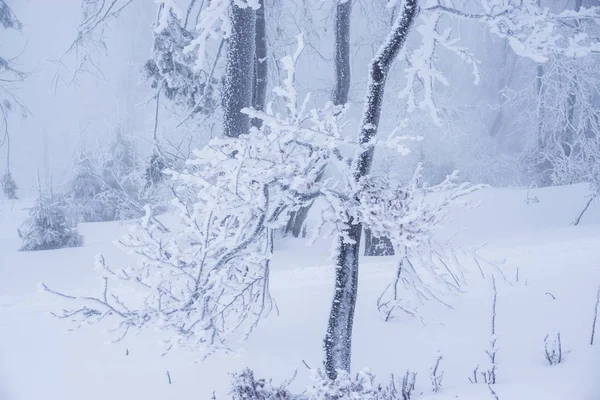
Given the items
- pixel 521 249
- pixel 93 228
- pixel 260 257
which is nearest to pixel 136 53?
pixel 93 228

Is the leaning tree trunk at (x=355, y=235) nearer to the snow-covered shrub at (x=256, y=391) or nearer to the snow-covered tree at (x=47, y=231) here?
the snow-covered shrub at (x=256, y=391)

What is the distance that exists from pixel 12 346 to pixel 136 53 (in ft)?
111

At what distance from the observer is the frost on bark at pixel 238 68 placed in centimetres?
503

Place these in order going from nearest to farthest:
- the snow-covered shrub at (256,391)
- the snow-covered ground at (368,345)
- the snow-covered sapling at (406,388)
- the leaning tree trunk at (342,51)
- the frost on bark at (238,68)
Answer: the snow-covered shrub at (256,391)
the snow-covered sapling at (406,388)
the snow-covered ground at (368,345)
the frost on bark at (238,68)
the leaning tree trunk at (342,51)

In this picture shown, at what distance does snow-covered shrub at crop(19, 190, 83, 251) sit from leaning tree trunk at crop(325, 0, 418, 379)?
9.78 meters

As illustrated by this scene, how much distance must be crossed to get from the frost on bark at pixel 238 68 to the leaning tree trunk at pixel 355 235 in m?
2.28

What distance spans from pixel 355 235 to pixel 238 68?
9.51 ft

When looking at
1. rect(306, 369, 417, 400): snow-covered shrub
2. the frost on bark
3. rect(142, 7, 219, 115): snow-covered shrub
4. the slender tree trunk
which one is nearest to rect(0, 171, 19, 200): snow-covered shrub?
rect(142, 7, 219, 115): snow-covered shrub

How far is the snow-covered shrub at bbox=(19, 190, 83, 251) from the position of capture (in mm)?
10789

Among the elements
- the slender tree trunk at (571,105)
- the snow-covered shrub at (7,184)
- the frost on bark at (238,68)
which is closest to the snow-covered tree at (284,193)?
→ the frost on bark at (238,68)

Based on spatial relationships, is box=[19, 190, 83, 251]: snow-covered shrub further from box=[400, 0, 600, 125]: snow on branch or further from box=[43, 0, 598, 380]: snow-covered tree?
box=[400, 0, 600, 125]: snow on branch

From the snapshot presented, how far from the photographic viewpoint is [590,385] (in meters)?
2.79

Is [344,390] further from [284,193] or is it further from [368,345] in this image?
[368,345]

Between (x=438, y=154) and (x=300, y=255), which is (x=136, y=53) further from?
(x=300, y=255)
